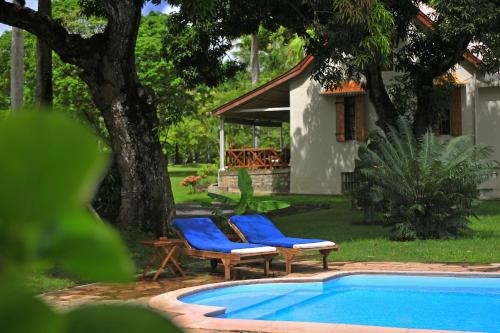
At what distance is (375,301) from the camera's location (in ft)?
27.7

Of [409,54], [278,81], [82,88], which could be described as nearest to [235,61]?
[409,54]

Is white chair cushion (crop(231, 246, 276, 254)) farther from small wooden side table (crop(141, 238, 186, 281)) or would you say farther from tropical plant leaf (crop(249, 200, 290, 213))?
tropical plant leaf (crop(249, 200, 290, 213))

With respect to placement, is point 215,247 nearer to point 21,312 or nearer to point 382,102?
point 21,312

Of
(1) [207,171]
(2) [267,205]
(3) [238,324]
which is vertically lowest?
(3) [238,324]

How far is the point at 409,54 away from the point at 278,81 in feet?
28.1

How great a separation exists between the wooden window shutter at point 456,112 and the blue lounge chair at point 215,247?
15498 millimetres

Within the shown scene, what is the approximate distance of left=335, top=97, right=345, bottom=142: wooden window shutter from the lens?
2547cm

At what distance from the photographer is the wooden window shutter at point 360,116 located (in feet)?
82.2

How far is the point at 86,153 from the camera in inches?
12.0


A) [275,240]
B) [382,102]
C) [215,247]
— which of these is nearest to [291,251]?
[275,240]

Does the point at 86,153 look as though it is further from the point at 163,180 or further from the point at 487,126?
the point at 487,126

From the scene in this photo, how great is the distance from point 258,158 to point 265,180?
1266mm

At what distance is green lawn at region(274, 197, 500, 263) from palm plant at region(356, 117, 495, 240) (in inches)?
17.9

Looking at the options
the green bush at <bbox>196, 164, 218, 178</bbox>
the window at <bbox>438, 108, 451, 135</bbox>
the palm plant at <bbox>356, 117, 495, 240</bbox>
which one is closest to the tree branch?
the palm plant at <bbox>356, 117, 495, 240</bbox>
